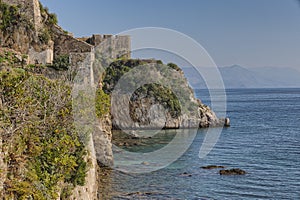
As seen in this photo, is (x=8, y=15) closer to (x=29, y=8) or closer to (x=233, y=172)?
(x=29, y=8)

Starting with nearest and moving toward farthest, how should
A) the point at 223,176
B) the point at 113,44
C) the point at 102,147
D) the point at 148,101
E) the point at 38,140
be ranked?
the point at 38,140, the point at 223,176, the point at 102,147, the point at 113,44, the point at 148,101

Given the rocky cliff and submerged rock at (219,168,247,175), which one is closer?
the rocky cliff

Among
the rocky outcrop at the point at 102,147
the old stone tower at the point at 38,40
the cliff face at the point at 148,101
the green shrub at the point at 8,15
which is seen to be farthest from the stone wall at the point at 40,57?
the cliff face at the point at 148,101

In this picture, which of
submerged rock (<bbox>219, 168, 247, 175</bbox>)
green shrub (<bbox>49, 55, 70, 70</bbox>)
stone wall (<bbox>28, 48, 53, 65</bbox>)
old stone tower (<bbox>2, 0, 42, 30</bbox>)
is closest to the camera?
green shrub (<bbox>49, 55, 70, 70</bbox>)

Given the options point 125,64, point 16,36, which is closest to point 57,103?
point 16,36

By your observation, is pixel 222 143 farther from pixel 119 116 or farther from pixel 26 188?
pixel 26 188

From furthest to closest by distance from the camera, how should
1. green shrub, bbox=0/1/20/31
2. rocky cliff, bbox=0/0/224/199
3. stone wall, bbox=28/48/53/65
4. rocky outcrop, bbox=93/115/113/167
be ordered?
green shrub, bbox=0/1/20/31 < rocky outcrop, bbox=93/115/113/167 < stone wall, bbox=28/48/53/65 < rocky cliff, bbox=0/0/224/199

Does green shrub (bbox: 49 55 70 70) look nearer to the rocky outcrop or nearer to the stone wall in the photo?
the stone wall

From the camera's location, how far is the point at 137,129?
5669 cm

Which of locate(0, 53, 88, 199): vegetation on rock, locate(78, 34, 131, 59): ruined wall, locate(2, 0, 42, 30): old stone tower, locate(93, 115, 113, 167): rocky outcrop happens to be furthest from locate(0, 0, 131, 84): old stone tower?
locate(78, 34, 131, 59): ruined wall

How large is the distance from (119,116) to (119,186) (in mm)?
32693

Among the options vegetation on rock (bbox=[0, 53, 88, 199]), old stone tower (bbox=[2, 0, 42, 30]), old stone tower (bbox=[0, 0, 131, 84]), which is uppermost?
old stone tower (bbox=[2, 0, 42, 30])

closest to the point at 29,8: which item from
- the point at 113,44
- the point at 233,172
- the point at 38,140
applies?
the point at 233,172

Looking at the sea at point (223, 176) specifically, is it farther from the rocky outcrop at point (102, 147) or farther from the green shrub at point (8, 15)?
the green shrub at point (8, 15)
